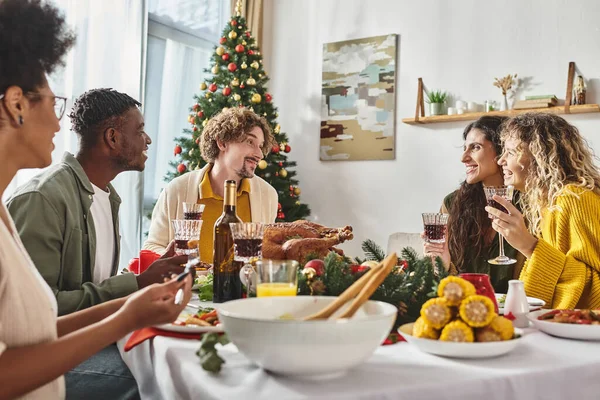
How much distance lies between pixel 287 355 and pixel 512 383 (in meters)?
0.39

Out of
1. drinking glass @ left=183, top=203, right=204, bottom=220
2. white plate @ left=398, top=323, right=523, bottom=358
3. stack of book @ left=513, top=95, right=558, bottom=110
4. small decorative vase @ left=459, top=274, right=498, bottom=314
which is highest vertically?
stack of book @ left=513, top=95, right=558, bottom=110

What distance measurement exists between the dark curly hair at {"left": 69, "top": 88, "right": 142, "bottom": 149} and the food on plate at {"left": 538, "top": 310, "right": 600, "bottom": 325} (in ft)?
5.30

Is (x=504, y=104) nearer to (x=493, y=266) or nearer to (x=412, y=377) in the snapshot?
(x=493, y=266)

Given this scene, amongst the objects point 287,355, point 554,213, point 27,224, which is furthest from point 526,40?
point 287,355

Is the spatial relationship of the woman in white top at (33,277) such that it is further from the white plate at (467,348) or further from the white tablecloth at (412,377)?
the white plate at (467,348)

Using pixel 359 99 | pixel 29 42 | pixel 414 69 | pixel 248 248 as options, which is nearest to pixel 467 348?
pixel 248 248

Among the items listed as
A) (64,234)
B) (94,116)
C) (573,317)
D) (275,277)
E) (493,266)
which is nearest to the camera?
(275,277)

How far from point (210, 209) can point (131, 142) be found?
1.03 meters

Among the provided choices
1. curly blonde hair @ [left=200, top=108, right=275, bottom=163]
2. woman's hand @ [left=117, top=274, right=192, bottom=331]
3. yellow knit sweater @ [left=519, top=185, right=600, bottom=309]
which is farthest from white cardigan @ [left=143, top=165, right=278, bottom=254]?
woman's hand @ [left=117, top=274, right=192, bottom=331]

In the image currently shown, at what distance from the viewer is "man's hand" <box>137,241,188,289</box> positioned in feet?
6.04

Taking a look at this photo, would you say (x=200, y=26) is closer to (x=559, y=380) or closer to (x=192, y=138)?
(x=192, y=138)

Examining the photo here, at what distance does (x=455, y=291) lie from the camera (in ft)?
3.78

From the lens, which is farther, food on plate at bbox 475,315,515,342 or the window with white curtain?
the window with white curtain

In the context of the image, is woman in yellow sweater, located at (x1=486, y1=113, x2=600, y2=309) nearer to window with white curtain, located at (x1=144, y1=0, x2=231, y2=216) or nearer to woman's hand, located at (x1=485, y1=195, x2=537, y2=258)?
woman's hand, located at (x1=485, y1=195, x2=537, y2=258)
